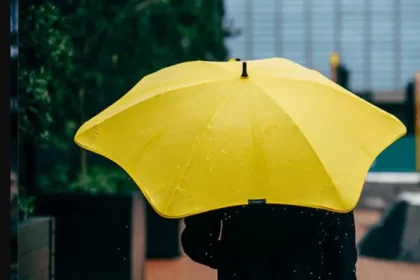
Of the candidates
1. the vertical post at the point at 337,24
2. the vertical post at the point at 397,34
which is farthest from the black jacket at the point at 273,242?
the vertical post at the point at 337,24

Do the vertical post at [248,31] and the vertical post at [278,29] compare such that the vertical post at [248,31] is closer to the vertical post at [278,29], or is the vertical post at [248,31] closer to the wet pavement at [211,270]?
the vertical post at [278,29]

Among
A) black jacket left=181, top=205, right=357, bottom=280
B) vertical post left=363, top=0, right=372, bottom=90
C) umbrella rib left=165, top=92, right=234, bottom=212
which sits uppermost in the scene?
vertical post left=363, top=0, right=372, bottom=90

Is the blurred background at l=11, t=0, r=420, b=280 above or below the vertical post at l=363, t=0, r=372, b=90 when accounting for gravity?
below

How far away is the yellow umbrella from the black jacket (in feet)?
0.56

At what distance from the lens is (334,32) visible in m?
75.0

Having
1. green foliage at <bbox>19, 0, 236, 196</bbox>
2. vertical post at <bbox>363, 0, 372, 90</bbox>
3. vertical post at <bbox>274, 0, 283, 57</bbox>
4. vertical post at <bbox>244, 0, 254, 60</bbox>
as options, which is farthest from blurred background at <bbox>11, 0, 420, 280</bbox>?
vertical post at <bbox>274, 0, 283, 57</bbox>

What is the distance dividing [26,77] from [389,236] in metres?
7.73

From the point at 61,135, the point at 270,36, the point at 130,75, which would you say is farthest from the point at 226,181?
the point at 270,36

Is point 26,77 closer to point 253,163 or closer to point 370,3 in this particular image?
point 253,163

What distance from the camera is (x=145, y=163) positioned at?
9.75ft

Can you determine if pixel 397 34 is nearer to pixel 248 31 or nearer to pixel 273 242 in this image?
pixel 248 31

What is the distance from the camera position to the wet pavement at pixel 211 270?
10242 millimetres

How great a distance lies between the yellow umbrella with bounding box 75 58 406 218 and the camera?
287 cm

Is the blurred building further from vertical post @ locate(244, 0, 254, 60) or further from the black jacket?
the black jacket
